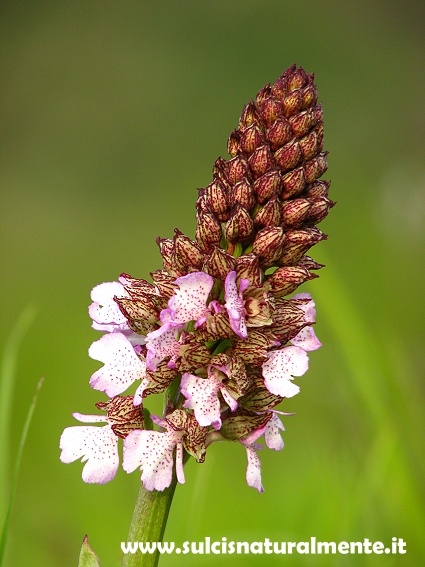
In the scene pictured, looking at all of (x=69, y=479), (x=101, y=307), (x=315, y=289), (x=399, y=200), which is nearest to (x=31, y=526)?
(x=69, y=479)

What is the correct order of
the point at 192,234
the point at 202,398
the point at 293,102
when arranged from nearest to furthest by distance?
the point at 202,398 → the point at 293,102 → the point at 192,234

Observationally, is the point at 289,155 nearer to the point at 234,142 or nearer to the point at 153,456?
the point at 234,142

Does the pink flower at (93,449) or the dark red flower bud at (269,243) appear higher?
the dark red flower bud at (269,243)

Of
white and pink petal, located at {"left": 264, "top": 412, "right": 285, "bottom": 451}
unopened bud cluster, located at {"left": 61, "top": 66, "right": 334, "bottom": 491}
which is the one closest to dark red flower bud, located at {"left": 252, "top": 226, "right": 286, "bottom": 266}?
unopened bud cluster, located at {"left": 61, "top": 66, "right": 334, "bottom": 491}

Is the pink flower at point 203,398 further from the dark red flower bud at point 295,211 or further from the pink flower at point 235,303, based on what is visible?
the dark red flower bud at point 295,211

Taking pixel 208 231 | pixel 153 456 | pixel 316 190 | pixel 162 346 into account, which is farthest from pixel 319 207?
pixel 153 456

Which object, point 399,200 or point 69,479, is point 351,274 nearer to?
point 399,200

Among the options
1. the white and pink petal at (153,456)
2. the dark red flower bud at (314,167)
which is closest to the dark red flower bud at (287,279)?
Answer: the dark red flower bud at (314,167)

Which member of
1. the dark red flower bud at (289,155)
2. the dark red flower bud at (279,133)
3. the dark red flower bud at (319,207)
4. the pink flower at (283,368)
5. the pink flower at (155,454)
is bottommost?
the pink flower at (155,454)
